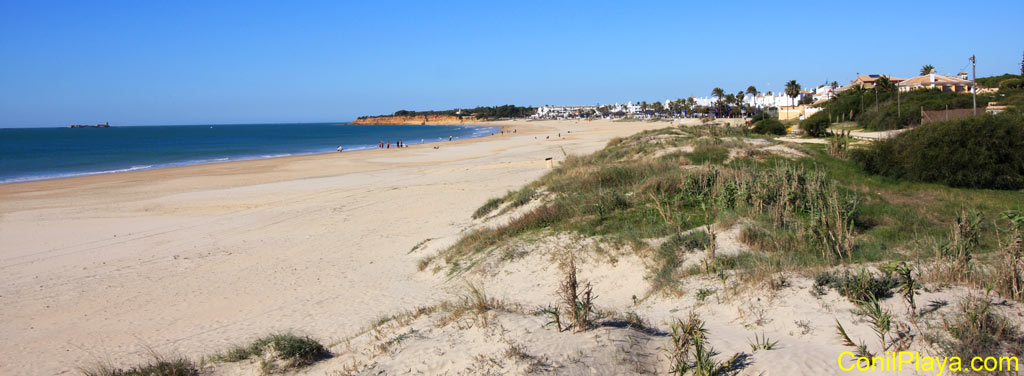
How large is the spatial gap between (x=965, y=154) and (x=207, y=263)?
16.5m

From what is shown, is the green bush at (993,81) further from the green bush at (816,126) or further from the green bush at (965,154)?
the green bush at (965,154)

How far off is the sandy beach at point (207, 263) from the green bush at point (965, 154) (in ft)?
34.6

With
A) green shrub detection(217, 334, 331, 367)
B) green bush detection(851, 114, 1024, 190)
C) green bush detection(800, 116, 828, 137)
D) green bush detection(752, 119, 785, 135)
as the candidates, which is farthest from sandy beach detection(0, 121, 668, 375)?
green bush detection(752, 119, 785, 135)

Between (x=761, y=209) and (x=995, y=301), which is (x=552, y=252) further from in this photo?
(x=995, y=301)

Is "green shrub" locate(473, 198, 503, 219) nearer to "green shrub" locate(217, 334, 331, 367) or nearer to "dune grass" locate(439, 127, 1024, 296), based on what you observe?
"dune grass" locate(439, 127, 1024, 296)

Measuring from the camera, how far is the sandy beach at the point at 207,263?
8.20 metres

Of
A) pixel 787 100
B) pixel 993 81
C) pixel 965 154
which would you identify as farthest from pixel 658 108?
pixel 965 154

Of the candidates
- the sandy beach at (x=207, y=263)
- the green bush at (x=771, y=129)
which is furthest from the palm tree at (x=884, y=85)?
the sandy beach at (x=207, y=263)

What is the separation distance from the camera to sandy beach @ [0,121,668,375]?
820cm

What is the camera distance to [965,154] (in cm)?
1209

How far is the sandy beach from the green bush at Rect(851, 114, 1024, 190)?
1054cm

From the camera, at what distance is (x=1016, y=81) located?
49438 millimetres

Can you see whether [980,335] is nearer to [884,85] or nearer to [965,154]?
[965,154]

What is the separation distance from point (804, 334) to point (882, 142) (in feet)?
39.7
